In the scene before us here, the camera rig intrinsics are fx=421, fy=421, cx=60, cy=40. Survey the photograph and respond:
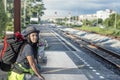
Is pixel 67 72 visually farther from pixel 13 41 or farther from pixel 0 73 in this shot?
pixel 13 41

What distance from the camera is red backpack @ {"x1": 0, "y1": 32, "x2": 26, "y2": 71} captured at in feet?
23.1

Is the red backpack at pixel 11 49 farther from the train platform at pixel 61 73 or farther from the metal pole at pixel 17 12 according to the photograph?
the metal pole at pixel 17 12

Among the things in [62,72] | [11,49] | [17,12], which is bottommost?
[62,72]

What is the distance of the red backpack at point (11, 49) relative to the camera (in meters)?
7.03

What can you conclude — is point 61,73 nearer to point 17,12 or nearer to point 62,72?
point 62,72

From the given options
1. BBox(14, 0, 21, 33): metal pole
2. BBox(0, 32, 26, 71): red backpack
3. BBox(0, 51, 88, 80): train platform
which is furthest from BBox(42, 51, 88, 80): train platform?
BBox(0, 32, 26, 71): red backpack

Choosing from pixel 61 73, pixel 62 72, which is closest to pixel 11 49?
pixel 61 73

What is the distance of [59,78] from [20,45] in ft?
29.4

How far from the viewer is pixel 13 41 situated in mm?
7031

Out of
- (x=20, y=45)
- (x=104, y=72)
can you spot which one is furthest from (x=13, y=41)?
(x=104, y=72)

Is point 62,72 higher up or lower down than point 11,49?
lower down

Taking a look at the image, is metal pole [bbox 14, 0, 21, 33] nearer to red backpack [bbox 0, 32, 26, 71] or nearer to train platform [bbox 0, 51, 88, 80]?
train platform [bbox 0, 51, 88, 80]

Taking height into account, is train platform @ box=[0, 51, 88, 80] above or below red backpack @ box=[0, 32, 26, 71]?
below

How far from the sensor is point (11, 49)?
705 cm
